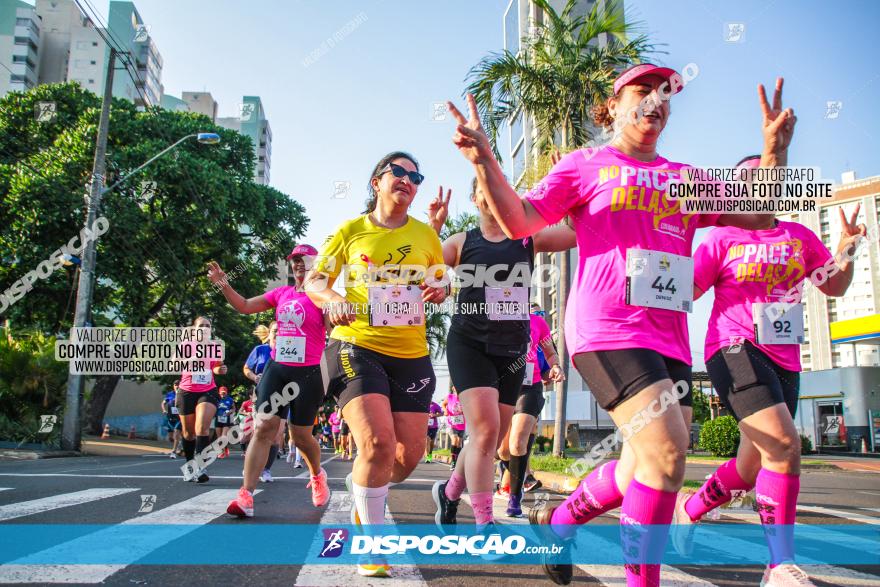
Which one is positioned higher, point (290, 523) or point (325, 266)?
point (325, 266)

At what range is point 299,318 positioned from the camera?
21.3 feet

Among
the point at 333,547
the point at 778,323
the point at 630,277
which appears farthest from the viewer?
A: the point at 778,323

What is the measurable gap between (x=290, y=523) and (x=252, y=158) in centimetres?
2926

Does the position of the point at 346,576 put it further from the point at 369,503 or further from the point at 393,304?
the point at 393,304

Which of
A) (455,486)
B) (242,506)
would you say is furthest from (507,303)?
(242,506)

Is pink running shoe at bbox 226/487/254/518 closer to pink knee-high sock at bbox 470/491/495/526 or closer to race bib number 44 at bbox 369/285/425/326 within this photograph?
pink knee-high sock at bbox 470/491/495/526

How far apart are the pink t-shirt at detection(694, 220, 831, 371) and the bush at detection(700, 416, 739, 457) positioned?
1717 cm

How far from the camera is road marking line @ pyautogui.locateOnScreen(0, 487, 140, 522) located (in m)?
5.36

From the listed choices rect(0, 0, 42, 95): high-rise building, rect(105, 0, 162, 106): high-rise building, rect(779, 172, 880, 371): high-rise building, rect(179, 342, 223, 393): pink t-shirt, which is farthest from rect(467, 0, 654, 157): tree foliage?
rect(0, 0, 42, 95): high-rise building

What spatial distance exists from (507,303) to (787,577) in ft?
7.54

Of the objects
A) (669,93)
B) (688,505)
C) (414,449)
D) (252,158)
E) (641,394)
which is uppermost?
(252,158)

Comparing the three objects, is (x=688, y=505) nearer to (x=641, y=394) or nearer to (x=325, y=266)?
(x=641, y=394)

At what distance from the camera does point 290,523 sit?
5.38m

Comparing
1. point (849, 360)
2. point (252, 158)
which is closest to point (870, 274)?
point (849, 360)
